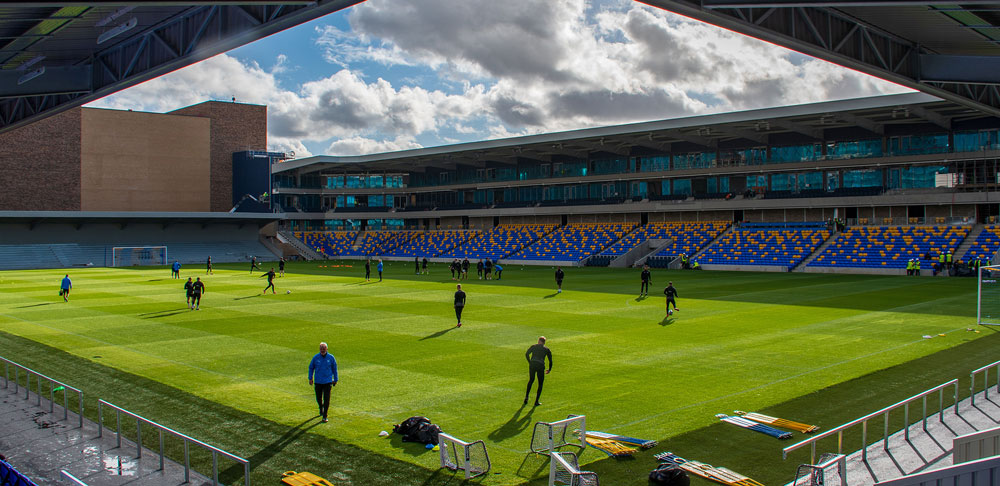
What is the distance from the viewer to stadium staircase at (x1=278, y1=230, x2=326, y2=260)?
85.1m

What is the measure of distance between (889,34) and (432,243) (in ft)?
225

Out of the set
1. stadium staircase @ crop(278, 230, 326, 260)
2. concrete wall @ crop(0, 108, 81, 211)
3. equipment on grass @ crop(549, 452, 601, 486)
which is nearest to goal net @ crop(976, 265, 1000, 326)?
equipment on grass @ crop(549, 452, 601, 486)

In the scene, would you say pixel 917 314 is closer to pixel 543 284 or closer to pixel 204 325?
pixel 543 284

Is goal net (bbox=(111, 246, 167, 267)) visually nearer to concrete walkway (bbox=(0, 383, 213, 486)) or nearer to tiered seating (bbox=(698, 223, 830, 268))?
tiered seating (bbox=(698, 223, 830, 268))

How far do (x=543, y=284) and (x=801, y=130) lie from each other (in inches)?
1306

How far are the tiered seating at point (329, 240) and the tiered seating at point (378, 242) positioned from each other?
1239 mm

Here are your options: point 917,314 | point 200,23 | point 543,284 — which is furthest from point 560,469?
point 543,284

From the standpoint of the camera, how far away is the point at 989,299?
24.4 metres

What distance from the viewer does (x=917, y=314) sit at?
86.1ft

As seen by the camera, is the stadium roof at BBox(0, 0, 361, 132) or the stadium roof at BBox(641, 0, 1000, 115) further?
the stadium roof at BBox(641, 0, 1000, 115)

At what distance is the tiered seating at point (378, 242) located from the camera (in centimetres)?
8669

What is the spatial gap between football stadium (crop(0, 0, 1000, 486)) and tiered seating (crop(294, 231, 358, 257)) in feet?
92.0

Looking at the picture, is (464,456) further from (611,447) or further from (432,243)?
(432,243)

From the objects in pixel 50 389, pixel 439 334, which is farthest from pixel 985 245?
pixel 50 389
